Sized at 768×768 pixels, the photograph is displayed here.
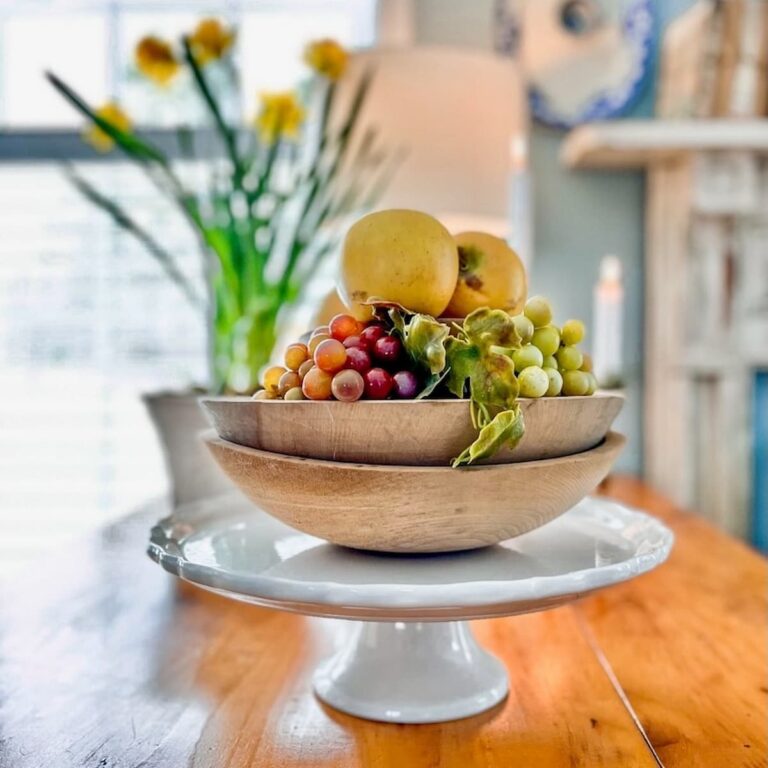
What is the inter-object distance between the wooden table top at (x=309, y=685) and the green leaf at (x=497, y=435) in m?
0.16

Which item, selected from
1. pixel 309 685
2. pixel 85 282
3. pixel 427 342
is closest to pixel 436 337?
pixel 427 342

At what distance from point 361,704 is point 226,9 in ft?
6.94

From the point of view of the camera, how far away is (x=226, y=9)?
7.38 feet

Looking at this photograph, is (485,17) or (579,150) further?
(485,17)

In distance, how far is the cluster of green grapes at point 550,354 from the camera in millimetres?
499

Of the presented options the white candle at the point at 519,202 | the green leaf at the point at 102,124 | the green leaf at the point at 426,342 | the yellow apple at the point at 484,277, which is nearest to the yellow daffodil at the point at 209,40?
the green leaf at the point at 102,124

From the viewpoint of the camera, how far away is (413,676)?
0.53 meters

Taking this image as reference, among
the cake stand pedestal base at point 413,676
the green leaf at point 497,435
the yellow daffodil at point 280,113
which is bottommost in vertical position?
the cake stand pedestal base at point 413,676

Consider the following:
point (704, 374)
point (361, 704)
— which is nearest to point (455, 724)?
point (361, 704)

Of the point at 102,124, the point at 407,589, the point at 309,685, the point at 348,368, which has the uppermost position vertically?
the point at 102,124

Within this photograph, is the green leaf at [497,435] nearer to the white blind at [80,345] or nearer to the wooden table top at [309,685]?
the wooden table top at [309,685]

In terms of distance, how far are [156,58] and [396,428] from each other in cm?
81

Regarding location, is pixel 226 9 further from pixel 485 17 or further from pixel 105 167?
pixel 485 17

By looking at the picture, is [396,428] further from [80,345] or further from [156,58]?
[80,345]
